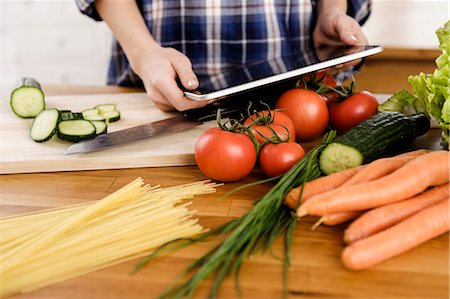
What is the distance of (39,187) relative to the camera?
4.69 ft

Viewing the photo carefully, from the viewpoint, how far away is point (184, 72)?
1.68 meters

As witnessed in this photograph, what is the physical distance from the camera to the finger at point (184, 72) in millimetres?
1632

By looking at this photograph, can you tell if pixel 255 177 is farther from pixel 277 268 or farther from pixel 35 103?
pixel 35 103

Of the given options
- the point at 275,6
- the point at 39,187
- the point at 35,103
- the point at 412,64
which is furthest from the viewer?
the point at 412,64

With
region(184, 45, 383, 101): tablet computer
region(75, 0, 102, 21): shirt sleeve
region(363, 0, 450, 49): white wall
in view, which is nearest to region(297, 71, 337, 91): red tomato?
region(184, 45, 383, 101): tablet computer

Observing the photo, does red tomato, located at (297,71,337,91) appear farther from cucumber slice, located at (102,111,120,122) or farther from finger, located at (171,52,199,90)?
cucumber slice, located at (102,111,120,122)

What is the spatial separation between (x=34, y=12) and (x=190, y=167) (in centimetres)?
288

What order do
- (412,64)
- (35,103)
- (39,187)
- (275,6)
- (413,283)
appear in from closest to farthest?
(413,283) → (39,187) → (35,103) → (275,6) → (412,64)

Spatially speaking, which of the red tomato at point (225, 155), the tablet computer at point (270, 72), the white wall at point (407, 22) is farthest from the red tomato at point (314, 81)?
the white wall at point (407, 22)

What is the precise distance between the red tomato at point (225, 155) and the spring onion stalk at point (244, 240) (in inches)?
5.3

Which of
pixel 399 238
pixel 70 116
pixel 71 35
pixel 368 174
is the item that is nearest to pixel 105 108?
pixel 70 116

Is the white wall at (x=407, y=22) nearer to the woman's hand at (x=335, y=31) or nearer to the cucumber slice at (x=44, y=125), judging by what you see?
the woman's hand at (x=335, y=31)

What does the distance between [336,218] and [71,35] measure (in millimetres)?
3228

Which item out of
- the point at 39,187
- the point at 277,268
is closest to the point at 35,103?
the point at 39,187
